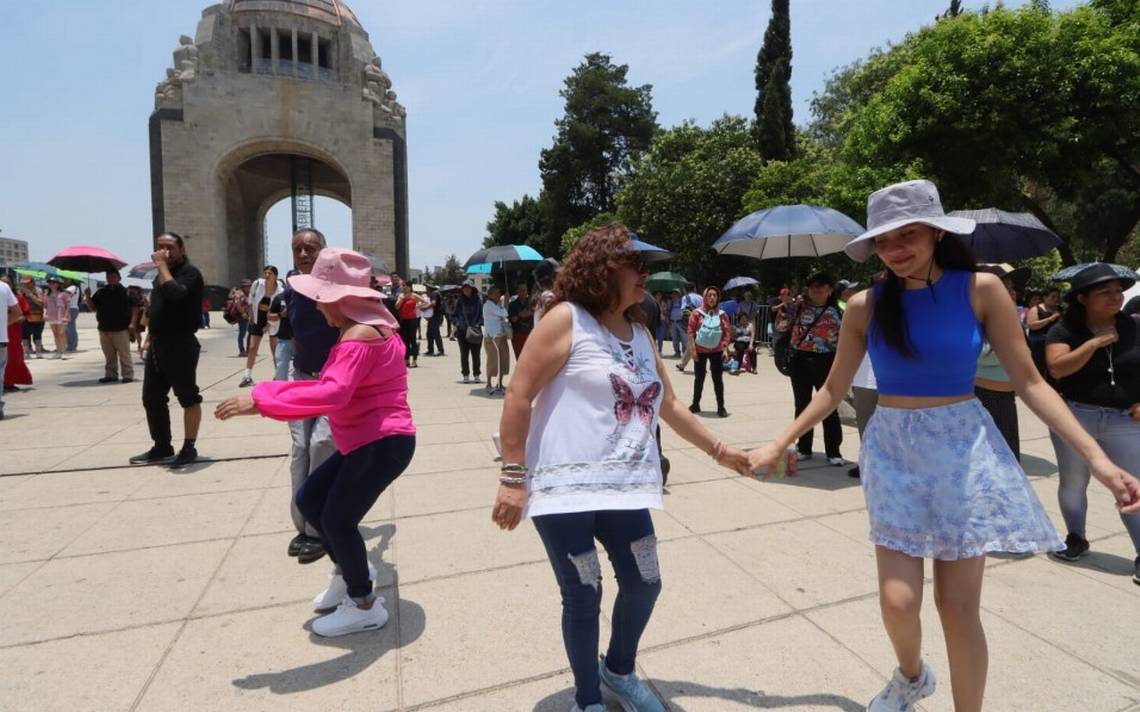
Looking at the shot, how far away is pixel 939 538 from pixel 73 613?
12.3 ft

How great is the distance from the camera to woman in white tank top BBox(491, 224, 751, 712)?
6.45 feet

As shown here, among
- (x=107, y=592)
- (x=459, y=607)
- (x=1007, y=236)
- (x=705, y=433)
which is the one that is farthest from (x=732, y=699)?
(x=1007, y=236)

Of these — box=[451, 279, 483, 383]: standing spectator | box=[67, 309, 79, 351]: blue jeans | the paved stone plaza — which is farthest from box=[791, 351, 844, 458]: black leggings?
box=[67, 309, 79, 351]: blue jeans

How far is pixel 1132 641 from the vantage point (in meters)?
2.74

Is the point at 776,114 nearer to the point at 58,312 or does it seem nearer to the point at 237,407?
the point at 58,312

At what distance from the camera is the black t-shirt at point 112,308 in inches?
388

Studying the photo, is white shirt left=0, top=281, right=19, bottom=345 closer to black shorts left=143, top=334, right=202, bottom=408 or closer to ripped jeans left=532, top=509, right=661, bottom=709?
black shorts left=143, top=334, right=202, bottom=408

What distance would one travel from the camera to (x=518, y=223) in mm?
56812

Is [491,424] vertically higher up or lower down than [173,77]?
lower down

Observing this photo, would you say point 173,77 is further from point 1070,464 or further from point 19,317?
point 1070,464

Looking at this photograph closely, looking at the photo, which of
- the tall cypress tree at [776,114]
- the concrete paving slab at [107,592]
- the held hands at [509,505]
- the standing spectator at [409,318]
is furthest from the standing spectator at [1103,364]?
the tall cypress tree at [776,114]

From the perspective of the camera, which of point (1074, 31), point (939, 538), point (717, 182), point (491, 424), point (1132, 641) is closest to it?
point (939, 538)

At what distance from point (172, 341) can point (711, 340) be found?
5688mm

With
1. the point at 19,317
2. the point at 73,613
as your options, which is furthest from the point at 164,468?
the point at 19,317
